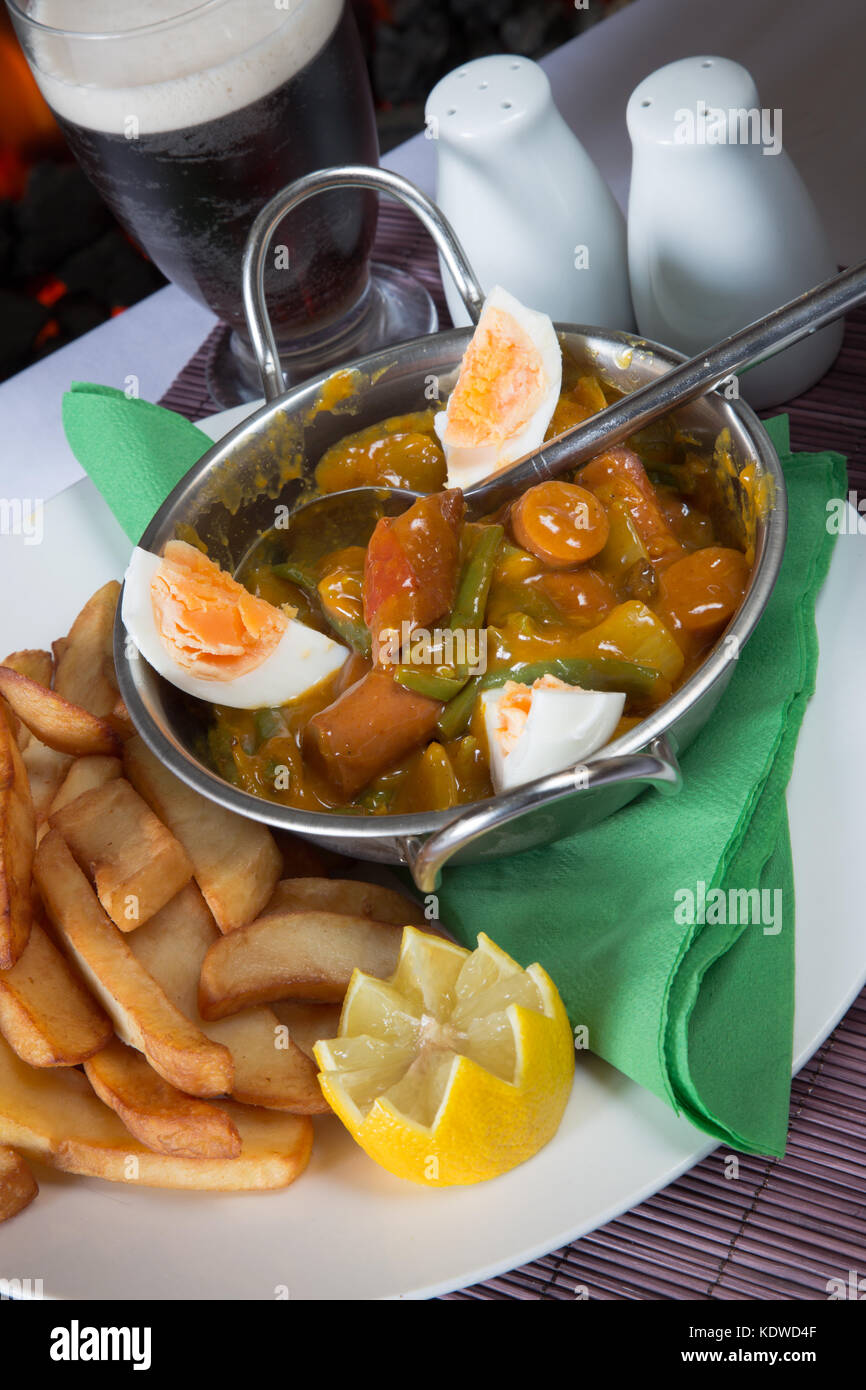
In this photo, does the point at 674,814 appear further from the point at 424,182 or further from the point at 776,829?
the point at 424,182

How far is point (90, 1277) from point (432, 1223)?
0.46 meters

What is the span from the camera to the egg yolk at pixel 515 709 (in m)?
1.83

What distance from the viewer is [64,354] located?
10.8ft

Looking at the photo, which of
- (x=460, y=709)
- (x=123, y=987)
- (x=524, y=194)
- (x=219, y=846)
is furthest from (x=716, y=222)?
(x=123, y=987)

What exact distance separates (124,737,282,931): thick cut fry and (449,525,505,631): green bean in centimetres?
47

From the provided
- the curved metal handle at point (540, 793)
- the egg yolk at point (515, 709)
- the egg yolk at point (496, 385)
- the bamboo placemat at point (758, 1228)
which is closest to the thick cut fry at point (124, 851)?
the curved metal handle at point (540, 793)

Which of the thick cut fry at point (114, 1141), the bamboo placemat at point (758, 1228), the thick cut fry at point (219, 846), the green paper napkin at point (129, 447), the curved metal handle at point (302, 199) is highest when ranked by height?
the curved metal handle at point (302, 199)

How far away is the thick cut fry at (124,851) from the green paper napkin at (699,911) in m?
0.43

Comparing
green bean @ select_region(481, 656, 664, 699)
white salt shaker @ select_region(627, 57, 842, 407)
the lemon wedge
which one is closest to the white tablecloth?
white salt shaker @ select_region(627, 57, 842, 407)

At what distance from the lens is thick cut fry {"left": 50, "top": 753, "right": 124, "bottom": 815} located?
1.96 metres

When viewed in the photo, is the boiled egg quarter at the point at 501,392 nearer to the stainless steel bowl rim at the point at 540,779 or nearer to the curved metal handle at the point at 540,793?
the stainless steel bowl rim at the point at 540,779

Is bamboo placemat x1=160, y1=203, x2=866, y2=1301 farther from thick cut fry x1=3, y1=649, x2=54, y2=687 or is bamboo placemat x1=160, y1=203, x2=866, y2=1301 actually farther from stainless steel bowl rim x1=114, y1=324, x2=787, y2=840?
thick cut fry x1=3, y1=649, x2=54, y2=687

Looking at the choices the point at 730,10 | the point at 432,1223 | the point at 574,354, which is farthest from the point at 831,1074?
the point at 730,10

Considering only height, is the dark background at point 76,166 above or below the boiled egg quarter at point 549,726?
above
